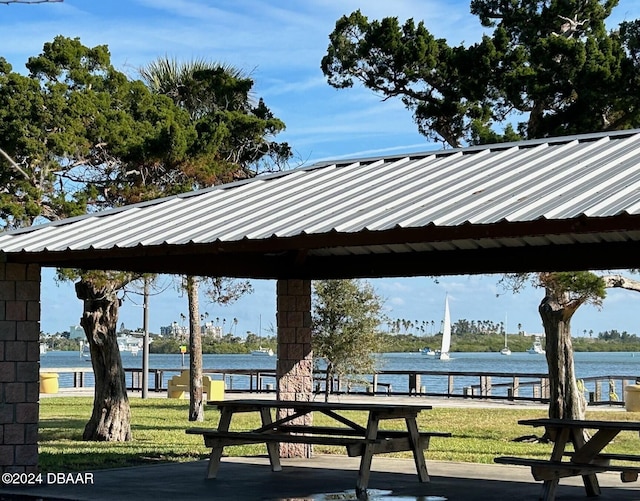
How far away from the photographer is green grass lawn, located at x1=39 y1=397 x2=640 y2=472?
1468 centimetres

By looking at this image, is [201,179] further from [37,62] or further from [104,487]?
[104,487]

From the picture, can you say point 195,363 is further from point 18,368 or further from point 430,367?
point 430,367

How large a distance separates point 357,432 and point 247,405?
1.44 meters

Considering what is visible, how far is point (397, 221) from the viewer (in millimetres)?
8562

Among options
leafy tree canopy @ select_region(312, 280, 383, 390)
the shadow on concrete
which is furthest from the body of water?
the shadow on concrete

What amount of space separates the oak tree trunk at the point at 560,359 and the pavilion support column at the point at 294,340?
19.1ft

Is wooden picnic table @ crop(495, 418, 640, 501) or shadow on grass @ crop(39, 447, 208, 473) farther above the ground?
wooden picnic table @ crop(495, 418, 640, 501)

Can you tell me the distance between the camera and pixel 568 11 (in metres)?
18.9

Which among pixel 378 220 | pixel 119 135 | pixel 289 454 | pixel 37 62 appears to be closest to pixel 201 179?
pixel 119 135

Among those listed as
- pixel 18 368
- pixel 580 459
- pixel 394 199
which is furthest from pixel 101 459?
pixel 580 459

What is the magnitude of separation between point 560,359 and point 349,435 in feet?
27.1

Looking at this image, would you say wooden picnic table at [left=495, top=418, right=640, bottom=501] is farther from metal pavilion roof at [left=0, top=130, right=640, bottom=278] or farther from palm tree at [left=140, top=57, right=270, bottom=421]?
palm tree at [left=140, top=57, right=270, bottom=421]

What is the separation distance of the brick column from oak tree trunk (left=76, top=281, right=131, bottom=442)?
6.02 meters

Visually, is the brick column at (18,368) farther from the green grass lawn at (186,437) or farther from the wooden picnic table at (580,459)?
the wooden picnic table at (580,459)
